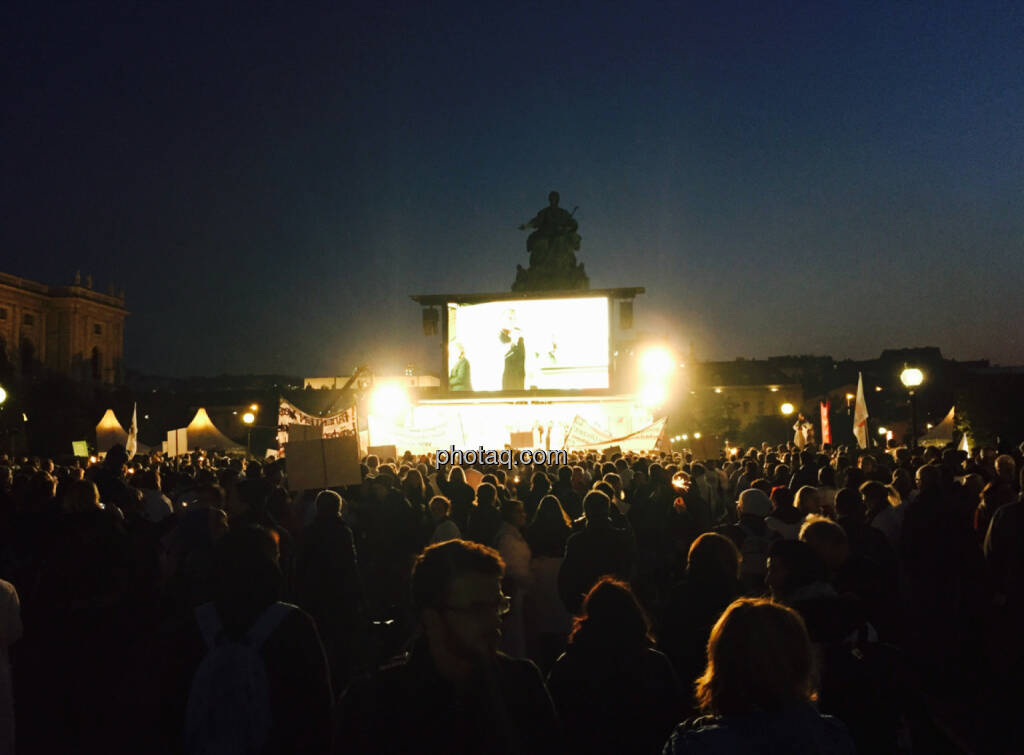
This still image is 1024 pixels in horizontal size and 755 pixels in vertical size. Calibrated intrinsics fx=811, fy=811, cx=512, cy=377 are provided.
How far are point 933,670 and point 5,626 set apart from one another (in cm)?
782

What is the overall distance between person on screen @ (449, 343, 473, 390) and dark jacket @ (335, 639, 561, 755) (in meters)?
31.7

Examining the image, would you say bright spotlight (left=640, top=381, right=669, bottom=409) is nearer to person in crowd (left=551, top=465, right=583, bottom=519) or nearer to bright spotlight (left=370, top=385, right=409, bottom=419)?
bright spotlight (left=370, top=385, right=409, bottom=419)

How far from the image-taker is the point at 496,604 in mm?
2713

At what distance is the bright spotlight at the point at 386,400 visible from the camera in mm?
28133

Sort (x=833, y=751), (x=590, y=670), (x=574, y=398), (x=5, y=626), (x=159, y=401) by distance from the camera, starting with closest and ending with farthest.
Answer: (x=833, y=751) < (x=590, y=670) < (x=5, y=626) < (x=574, y=398) < (x=159, y=401)

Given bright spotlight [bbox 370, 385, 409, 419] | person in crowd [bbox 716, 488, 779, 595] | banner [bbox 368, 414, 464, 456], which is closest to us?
person in crowd [bbox 716, 488, 779, 595]

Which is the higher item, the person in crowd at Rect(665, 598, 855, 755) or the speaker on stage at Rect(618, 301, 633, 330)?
the speaker on stage at Rect(618, 301, 633, 330)

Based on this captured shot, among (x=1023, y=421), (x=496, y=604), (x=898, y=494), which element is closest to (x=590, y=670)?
(x=496, y=604)

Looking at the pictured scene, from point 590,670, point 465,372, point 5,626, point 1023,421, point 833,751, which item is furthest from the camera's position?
point 465,372

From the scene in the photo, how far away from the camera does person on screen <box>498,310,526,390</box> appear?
33.4 m

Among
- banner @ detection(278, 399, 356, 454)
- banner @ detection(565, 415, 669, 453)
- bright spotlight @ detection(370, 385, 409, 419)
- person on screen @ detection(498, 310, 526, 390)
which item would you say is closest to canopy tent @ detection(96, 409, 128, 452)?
banner @ detection(278, 399, 356, 454)

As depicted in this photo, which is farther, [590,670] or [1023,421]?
[1023,421]

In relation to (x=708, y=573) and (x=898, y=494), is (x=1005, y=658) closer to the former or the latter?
(x=898, y=494)

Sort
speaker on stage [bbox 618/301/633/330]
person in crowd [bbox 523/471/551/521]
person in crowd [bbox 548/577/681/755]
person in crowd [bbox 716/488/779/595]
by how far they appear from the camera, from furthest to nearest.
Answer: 1. speaker on stage [bbox 618/301/633/330]
2. person in crowd [bbox 523/471/551/521]
3. person in crowd [bbox 716/488/779/595]
4. person in crowd [bbox 548/577/681/755]
